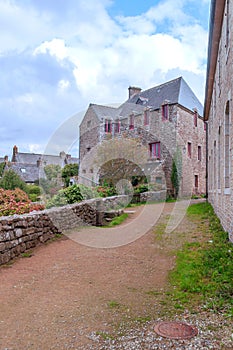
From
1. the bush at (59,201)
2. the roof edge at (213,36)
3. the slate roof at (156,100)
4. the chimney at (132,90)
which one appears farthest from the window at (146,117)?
the bush at (59,201)

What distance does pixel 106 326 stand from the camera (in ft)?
9.68

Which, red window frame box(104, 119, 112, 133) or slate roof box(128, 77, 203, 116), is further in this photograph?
red window frame box(104, 119, 112, 133)

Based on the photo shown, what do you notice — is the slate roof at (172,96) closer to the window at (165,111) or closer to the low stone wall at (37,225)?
the window at (165,111)

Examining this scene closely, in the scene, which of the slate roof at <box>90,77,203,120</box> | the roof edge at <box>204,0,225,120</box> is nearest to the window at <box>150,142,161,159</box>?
the slate roof at <box>90,77,203,120</box>

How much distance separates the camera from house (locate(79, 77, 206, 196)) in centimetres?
1922

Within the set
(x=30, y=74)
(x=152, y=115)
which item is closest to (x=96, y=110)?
(x=152, y=115)

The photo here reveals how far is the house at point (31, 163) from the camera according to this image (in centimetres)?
3491

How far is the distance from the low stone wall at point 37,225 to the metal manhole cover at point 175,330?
10.6 feet

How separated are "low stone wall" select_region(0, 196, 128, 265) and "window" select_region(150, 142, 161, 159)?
1209 cm

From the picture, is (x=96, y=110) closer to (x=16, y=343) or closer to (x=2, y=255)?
(x=2, y=255)

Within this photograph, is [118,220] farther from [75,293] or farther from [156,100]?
[156,100]

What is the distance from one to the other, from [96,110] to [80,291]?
22446mm

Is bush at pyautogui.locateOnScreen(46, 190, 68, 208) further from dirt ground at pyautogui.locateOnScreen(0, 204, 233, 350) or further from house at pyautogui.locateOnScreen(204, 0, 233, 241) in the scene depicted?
house at pyautogui.locateOnScreen(204, 0, 233, 241)

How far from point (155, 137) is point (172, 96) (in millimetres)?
3065
